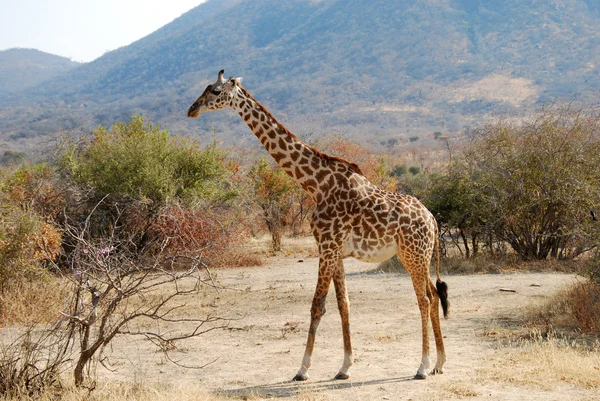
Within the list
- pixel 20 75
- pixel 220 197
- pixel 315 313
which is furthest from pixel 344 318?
pixel 20 75

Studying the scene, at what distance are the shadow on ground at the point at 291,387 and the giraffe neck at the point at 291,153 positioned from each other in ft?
6.87

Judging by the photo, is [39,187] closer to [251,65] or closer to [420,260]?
[420,260]

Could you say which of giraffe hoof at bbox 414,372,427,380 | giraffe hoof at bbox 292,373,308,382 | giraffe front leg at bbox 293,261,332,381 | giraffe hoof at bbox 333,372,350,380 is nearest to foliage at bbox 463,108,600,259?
giraffe hoof at bbox 414,372,427,380

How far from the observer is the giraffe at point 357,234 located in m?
8.04

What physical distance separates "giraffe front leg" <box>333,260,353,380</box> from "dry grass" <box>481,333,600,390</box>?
148 cm

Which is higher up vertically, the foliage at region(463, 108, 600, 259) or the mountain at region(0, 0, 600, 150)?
the mountain at region(0, 0, 600, 150)

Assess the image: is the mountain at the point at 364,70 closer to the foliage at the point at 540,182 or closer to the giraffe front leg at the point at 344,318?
the foliage at the point at 540,182

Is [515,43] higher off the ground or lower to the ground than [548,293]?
higher

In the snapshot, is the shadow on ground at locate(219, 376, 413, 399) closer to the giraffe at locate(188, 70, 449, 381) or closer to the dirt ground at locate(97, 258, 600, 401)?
the dirt ground at locate(97, 258, 600, 401)

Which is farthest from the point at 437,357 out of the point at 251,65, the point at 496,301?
the point at 251,65

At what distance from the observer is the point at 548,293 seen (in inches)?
487

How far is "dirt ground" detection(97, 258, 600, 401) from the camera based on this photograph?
744cm

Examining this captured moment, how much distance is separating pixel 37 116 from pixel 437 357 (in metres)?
96.4

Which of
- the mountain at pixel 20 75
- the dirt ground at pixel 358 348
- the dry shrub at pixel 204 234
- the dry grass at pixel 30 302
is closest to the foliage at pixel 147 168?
the dry shrub at pixel 204 234
